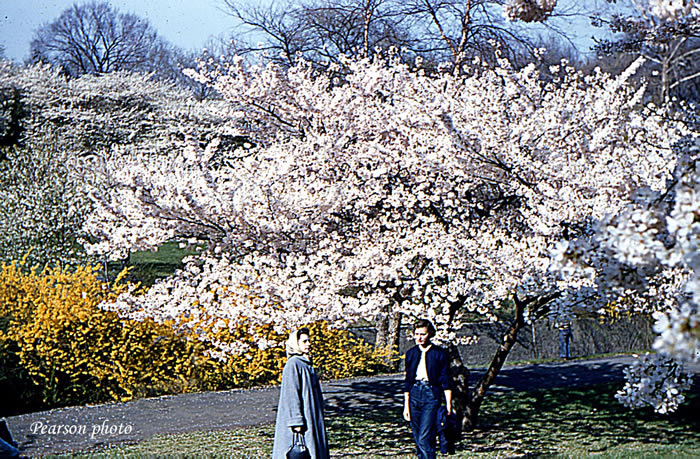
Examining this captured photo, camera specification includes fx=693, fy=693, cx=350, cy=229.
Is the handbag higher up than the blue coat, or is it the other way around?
the blue coat

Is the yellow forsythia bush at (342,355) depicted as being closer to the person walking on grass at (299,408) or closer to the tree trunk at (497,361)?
the tree trunk at (497,361)

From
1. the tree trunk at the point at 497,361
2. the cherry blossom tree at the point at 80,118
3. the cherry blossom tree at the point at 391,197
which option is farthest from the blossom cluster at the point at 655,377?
the cherry blossom tree at the point at 80,118

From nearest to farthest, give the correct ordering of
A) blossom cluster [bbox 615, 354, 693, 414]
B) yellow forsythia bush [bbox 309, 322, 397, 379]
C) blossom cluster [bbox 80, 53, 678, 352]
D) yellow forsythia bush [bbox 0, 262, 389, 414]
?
blossom cluster [bbox 615, 354, 693, 414] → blossom cluster [bbox 80, 53, 678, 352] → yellow forsythia bush [bbox 0, 262, 389, 414] → yellow forsythia bush [bbox 309, 322, 397, 379]

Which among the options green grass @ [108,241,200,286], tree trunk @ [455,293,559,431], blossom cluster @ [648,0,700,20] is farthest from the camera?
green grass @ [108,241,200,286]

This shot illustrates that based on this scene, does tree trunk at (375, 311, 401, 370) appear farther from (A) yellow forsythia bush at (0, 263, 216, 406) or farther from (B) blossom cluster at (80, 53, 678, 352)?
(B) blossom cluster at (80, 53, 678, 352)

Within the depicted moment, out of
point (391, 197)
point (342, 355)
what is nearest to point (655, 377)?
point (391, 197)

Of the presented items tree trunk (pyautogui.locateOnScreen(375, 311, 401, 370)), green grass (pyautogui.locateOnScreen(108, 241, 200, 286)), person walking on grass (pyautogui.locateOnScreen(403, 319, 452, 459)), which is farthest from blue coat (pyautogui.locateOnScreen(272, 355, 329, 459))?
green grass (pyautogui.locateOnScreen(108, 241, 200, 286))

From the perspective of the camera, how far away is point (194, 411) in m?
10.1

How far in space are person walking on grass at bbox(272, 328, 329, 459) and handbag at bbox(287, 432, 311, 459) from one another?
0.06ft

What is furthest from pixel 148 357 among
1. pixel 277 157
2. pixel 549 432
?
pixel 549 432

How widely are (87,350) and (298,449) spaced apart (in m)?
7.00

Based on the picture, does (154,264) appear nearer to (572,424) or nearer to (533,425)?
(533,425)

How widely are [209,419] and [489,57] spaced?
25.0 ft

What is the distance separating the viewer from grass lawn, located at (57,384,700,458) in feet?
25.2
